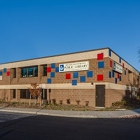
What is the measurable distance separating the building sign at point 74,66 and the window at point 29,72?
5.01m

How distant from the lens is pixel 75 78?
28391 millimetres

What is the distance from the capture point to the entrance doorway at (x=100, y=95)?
85.8ft

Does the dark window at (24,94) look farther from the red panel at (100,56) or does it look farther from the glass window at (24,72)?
the red panel at (100,56)

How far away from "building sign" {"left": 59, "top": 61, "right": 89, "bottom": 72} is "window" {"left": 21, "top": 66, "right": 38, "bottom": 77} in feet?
16.4

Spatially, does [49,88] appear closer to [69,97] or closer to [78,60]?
[69,97]

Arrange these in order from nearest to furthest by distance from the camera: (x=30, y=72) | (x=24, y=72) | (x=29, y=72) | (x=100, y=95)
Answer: (x=100, y=95)
(x=30, y=72)
(x=29, y=72)
(x=24, y=72)

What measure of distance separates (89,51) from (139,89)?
1825cm

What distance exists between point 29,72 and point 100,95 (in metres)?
12.4

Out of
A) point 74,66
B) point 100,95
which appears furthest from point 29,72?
point 100,95

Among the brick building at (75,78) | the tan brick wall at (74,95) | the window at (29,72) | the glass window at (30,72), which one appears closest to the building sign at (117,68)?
the brick building at (75,78)

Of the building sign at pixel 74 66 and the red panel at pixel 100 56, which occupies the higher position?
the red panel at pixel 100 56

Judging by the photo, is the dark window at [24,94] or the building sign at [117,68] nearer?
the building sign at [117,68]

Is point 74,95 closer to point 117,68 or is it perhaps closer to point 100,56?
point 100,56

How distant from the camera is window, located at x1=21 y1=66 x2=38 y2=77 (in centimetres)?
3349
